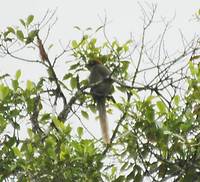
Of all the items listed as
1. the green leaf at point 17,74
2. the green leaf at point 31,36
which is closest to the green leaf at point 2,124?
the green leaf at point 17,74

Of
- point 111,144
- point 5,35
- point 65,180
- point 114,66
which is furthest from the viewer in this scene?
point 114,66

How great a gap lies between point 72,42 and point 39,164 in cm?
153

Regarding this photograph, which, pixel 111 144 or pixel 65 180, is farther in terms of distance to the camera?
pixel 111 144

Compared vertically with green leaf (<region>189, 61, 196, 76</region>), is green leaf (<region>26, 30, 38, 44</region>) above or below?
above

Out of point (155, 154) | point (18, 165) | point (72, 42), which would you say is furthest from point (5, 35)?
point (155, 154)

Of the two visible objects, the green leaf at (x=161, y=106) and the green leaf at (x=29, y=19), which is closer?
the green leaf at (x=161, y=106)

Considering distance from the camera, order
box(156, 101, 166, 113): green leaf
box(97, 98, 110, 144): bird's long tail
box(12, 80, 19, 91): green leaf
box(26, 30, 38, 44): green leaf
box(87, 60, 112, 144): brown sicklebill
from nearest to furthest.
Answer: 1. box(156, 101, 166, 113): green leaf
2. box(12, 80, 19, 91): green leaf
3. box(26, 30, 38, 44): green leaf
4. box(87, 60, 112, 144): brown sicklebill
5. box(97, 98, 110, 144): bird's long tail

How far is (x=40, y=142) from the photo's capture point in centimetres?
402

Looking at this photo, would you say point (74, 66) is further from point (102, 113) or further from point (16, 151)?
point (16, 151)

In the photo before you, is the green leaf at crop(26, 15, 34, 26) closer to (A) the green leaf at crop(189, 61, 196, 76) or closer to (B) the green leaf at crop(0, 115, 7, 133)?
(B) the green leaf at crop(0, 115, 7, 133)

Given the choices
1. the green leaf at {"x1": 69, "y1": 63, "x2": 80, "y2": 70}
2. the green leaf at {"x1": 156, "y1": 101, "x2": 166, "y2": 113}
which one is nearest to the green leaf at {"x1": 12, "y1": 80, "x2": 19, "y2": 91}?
the green leaf at {"x1": 69, "y1": 63, "x2": 80, "y2": 70}

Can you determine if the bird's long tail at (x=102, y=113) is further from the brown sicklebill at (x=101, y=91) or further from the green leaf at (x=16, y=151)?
the green leaf at (x=16, y=151)

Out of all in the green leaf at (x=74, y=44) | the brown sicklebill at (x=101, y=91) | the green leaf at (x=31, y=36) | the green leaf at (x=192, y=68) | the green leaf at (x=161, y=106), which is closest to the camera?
the green leaf at (x=161, y=106)

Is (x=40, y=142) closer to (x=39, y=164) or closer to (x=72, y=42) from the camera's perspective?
(x=39, y=164)
